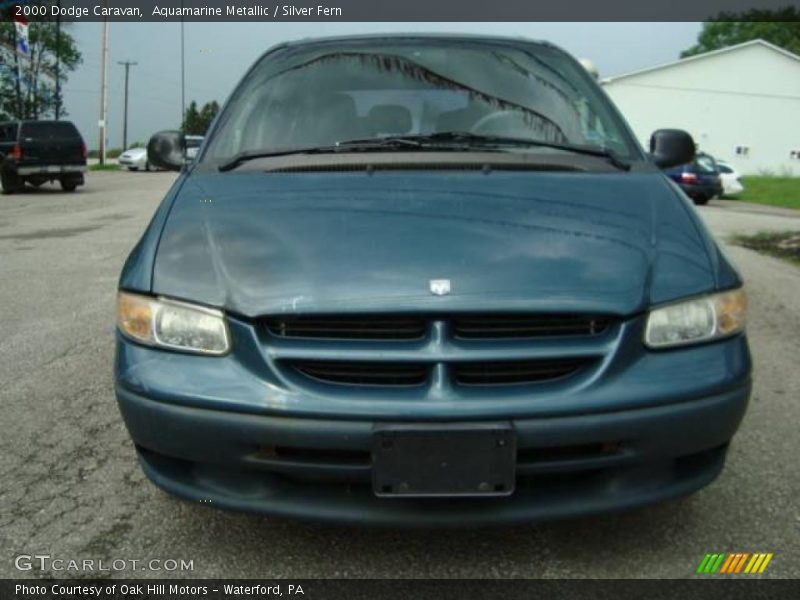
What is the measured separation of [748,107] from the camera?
44.8m

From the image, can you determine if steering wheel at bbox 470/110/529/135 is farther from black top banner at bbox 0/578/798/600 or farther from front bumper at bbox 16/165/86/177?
front bumper at bbox 16/165/86/177

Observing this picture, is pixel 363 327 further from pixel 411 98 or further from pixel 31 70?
pixel 31 70

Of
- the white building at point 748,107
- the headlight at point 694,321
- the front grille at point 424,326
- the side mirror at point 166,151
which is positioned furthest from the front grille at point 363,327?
the white building at point 748,107

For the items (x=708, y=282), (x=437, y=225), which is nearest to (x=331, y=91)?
(x=437, y=225)

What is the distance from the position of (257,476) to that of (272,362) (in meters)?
0.32

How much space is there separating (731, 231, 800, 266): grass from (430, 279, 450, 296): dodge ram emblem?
814 centimetres

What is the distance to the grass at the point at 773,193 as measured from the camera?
77.3 ft

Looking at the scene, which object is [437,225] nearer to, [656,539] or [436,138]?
[436,138]

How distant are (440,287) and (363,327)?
0.77ft


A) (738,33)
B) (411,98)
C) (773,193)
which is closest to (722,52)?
(773,193)

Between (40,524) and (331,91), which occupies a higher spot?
(331,91)

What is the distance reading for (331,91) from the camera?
11.7ft

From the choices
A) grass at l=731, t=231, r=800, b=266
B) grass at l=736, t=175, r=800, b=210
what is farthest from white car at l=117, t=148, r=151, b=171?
grass at l=731, t=231, r=800, b=266

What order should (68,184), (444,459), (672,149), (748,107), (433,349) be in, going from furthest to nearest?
(748,107)
(68,184)
(672,149)
(433,349)
(444,459)
